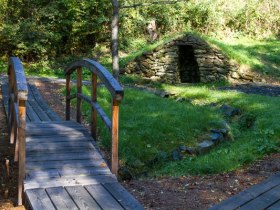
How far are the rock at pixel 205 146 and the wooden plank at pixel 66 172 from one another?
9.42ft

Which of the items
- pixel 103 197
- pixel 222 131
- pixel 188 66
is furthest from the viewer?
pixel 188 66

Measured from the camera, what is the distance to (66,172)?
5086mm

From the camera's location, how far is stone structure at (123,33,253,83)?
15836 millimetres

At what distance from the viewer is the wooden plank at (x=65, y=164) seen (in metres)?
5.21

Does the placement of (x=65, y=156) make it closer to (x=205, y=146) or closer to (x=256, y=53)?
(x=205, y=146)

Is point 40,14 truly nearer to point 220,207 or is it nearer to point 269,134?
point 269,134

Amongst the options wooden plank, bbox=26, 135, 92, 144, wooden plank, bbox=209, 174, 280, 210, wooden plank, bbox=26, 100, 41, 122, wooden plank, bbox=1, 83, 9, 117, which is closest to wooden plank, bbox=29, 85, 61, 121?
wooden plank, bbox=26, 100, 41, 122

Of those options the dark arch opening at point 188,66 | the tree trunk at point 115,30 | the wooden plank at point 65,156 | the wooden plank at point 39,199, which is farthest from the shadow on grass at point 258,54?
the wooden plank at point 39,199

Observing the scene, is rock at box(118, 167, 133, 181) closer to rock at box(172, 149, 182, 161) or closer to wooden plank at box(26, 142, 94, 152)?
wooden plank at box(26, 142, 94, 152)

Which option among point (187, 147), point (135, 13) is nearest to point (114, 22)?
point (187, 147)

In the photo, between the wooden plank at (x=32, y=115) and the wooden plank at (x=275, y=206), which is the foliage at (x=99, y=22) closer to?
the wooden plank at (x=32, y=115)

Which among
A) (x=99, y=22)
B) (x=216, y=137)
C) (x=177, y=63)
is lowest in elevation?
(x=216, y=137)

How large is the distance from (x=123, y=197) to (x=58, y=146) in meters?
Result: 1.74

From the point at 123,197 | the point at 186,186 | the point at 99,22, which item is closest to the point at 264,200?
the point at 186,186
